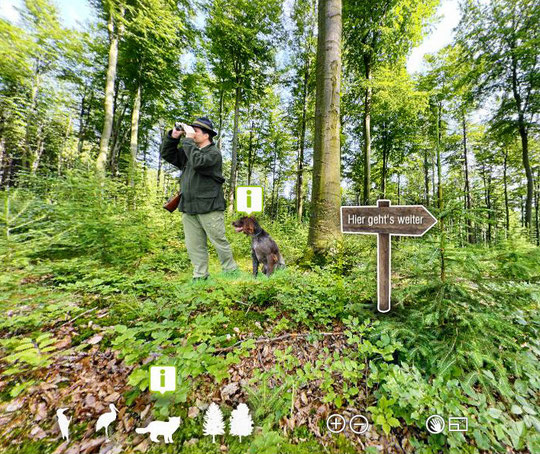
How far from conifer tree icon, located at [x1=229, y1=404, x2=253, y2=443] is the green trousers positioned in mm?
2129

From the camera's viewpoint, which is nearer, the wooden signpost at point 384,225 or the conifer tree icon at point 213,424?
the conifer tree icon at point 213,424

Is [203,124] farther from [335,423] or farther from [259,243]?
[335,423]

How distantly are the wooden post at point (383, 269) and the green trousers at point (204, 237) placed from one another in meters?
2.24

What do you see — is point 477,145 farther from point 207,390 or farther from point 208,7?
point 207,390

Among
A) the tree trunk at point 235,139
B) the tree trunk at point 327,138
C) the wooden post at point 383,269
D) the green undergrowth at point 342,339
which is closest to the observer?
the green undergrowth at point 342,339

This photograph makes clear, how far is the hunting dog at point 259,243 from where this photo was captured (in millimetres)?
2742

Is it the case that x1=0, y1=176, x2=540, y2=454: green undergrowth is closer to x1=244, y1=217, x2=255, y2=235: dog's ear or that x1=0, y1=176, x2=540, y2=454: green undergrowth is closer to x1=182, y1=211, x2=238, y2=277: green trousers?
x1=182, y1=211, x2=238, y2=277: green trousers

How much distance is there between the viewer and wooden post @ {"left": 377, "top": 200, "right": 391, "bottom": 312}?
4.43ft

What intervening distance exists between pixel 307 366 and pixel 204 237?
2416mm

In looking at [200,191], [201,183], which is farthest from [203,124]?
[200,191]

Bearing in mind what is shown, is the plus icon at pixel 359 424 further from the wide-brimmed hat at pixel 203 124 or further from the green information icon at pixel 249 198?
the wide-brimmed hat at pixel 203 124

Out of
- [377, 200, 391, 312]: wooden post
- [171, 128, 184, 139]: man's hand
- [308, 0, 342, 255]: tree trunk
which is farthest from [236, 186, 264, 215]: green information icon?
[377, 200, 391, 312]: wooden post

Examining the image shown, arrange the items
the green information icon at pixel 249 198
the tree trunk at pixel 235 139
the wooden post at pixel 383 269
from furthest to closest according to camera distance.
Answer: the tree trunk at pixel 235 139 < the green information icon at pixel 249 198 < the wooden post at pixel 383 269

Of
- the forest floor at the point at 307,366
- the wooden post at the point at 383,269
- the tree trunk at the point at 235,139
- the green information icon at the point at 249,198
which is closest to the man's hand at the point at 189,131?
the green information icon at the point at 249,198
